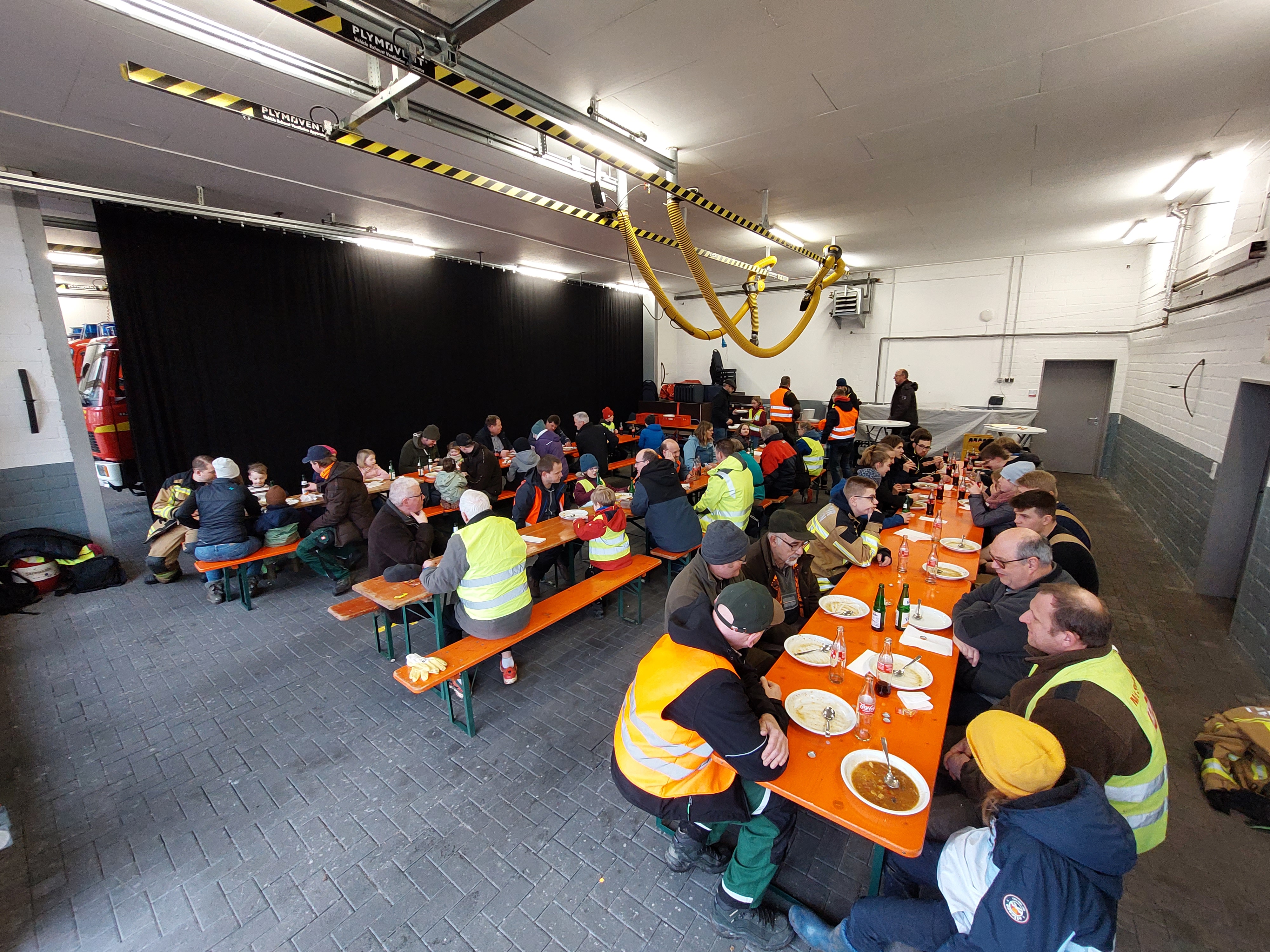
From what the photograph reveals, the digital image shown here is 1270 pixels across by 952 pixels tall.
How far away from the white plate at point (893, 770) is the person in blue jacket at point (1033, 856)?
131 mm

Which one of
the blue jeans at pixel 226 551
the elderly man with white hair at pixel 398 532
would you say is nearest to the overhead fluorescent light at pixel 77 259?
the blue jeans at pixel 226 551

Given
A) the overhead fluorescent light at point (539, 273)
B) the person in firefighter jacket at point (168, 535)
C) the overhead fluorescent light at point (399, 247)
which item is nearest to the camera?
the person in firefighter jacket at point (168, 535)

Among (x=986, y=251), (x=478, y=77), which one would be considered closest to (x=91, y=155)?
(x=478, y=77)

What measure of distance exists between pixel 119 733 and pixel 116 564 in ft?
10.4

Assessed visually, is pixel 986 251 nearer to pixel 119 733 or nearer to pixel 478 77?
pixel 478 77

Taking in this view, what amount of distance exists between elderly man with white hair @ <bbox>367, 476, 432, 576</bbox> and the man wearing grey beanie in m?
2.40

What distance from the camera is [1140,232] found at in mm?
7664

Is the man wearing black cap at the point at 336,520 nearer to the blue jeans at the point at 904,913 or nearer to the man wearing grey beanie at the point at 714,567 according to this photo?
the man wearing grey beanie at the point at 714,567

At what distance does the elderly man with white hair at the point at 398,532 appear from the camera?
400 cm

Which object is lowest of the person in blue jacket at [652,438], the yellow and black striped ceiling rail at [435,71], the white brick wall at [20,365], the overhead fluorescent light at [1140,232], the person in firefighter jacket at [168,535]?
the person in firefighter jacket at [168,535]

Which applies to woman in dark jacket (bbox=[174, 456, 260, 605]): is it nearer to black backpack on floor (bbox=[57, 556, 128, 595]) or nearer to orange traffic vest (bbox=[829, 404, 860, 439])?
black backpack on floor (bbox=[57, 556, 128, 595])

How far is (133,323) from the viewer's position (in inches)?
232

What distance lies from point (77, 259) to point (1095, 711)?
40.4 feet

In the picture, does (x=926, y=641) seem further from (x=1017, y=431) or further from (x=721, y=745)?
(x=1017, y=431)
